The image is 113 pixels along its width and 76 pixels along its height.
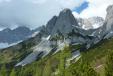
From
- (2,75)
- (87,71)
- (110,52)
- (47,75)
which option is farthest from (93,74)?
(47,75)

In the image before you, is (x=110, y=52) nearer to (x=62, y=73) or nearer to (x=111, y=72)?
(x=111, y=72)

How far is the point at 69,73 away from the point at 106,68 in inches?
902

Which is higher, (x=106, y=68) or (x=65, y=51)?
(x=65, y=51)

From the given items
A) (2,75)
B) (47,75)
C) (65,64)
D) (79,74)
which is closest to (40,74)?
(47,75)

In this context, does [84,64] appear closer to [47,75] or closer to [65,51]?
[65,51]

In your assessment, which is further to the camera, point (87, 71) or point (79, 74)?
point (79, 74)

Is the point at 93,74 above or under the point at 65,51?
under

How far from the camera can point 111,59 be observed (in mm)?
77500

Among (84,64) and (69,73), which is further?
(69,73)

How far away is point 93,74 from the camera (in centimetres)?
7675

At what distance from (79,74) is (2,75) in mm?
53887

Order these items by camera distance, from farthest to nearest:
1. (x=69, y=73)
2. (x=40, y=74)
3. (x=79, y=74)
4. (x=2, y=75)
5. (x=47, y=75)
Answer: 1. (x=40, y=74)
2. (x=47, y=75)
3. (x=2, y=75)
4. (x=69, y=73)
5. (x=79, y=74)

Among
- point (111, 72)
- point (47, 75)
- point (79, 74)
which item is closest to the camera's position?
point (111, 72)

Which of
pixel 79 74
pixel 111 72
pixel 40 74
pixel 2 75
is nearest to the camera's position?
pixel 111 72
